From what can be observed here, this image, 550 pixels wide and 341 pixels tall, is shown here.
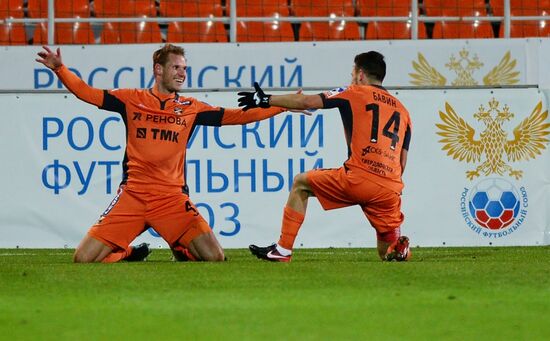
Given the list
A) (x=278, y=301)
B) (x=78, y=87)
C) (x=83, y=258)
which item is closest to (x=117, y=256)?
(x=83, y=258)

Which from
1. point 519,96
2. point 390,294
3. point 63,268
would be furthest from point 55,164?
point 390,294

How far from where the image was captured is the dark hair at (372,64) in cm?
858

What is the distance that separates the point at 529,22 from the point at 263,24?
11.2 ft

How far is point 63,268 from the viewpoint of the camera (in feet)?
25.6

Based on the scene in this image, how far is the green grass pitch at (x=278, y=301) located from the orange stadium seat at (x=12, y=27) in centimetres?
622

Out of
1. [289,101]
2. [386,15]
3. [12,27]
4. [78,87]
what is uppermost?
[386,15]

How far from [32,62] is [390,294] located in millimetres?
8001

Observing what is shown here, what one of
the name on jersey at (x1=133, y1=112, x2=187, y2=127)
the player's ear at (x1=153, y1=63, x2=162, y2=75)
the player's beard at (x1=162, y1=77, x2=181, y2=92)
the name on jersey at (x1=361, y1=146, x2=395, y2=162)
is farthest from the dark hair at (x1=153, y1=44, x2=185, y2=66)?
the name on jersey at (x1=361, y1=146, x2=395, y2=162)

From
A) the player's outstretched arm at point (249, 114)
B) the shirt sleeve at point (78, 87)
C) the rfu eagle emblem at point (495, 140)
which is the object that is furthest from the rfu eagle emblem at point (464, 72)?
the shirt sleeve at point (78, 87)

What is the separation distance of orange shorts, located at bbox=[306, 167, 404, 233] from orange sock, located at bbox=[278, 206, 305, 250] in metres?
Answer: 0.22

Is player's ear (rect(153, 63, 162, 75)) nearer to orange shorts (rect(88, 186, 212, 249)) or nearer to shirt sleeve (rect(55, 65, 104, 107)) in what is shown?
shirt sleeve (rect(55, 65, 104, 107))

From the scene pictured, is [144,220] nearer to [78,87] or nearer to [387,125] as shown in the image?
[78,87]

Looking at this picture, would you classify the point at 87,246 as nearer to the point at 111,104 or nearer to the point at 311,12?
the point at 111,104

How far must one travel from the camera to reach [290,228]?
27.8 feet
